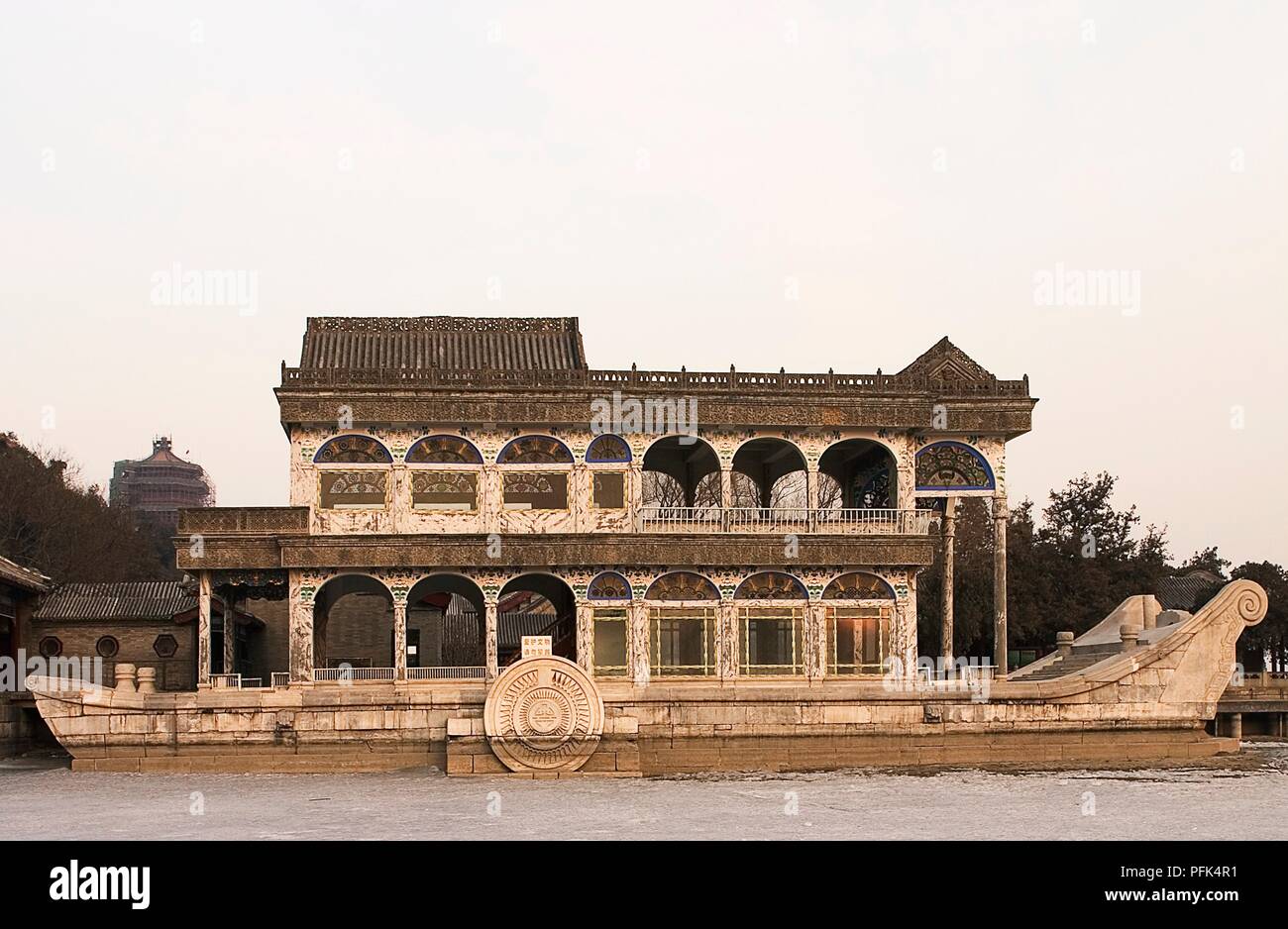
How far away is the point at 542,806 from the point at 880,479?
53.0ft

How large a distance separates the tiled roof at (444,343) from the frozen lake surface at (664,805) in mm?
10734

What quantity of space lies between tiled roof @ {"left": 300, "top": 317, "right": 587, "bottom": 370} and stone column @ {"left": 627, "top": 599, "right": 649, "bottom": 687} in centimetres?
591

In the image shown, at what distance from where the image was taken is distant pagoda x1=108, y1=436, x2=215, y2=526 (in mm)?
113312

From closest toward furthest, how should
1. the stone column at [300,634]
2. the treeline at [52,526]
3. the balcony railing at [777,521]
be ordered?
1. the stone column at [300,634]
2. the balcony railing at [777,521]
3. the treeline at [52,526]

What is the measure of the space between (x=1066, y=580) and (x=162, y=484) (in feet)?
266

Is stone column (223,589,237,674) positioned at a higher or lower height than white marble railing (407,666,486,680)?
higher

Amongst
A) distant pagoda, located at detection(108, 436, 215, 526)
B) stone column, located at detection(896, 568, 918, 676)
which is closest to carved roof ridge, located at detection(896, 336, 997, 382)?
stone column, located at detection(896, 568, 918, 676)

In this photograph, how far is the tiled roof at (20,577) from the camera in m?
36.8

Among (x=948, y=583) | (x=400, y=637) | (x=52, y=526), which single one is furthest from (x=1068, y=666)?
(x=52, y=526)

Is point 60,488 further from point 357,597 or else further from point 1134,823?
point 1134,823

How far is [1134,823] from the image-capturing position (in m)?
24.5

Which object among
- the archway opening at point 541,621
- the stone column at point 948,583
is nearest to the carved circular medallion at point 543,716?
the archway opening at point 541,621

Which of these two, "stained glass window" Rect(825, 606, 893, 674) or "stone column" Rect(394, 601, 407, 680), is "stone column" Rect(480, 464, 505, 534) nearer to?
"stone column" Rect(394, 601, 407, 680)

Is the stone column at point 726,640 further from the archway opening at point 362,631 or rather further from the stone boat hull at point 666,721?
the archway opening at point 362,631
